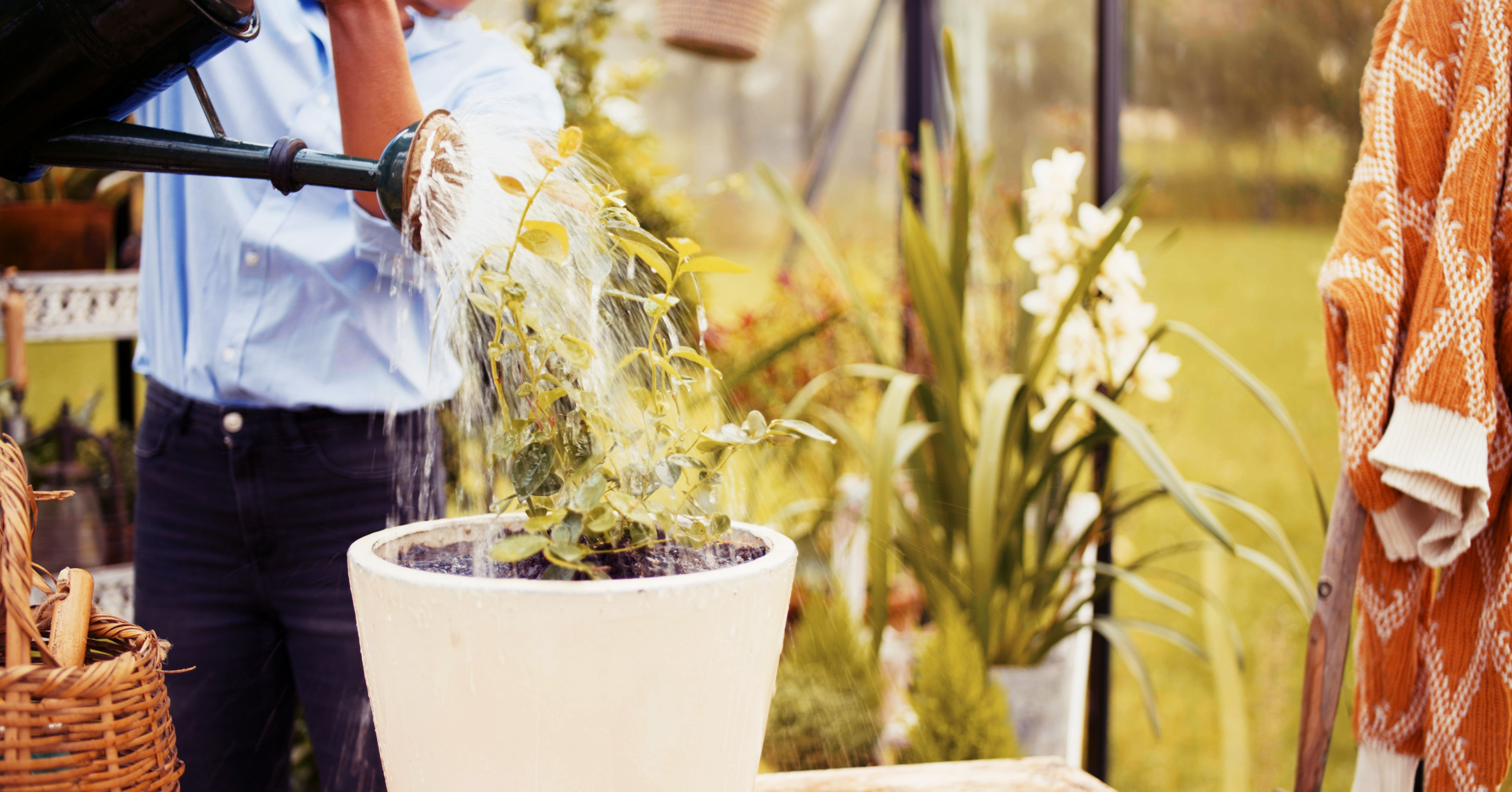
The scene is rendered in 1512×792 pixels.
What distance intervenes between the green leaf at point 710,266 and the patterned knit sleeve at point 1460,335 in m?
0.64

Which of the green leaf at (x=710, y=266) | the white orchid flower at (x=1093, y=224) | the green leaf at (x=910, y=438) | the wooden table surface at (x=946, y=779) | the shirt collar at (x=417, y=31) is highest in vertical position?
the shirt collar at (x=417, y=31)

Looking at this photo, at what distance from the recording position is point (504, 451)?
0.54 metres

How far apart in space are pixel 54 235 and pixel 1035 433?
1716 mm

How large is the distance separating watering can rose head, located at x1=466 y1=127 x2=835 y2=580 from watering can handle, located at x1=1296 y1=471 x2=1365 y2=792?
676 mm

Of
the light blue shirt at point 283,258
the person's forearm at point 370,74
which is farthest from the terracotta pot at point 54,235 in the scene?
the person's forearm at point 370,74

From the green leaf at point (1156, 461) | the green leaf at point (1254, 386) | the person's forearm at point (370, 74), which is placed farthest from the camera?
the green leaf at point (1254, 386)

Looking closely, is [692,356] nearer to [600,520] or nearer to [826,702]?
[600,520]

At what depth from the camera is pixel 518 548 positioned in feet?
1.59

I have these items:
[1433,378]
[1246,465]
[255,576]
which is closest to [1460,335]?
[1433,378]

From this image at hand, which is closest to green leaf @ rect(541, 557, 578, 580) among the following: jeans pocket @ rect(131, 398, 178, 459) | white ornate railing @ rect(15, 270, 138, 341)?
jeans pocket @ rect(131, 398, 178, 459)

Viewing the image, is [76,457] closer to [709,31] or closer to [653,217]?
[653,217]

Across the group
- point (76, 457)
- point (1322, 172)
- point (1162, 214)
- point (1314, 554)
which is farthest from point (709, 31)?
point (1314, 554)

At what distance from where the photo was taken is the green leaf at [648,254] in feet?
1.74

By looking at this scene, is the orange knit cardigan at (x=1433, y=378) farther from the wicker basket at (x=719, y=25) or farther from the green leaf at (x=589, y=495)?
the wicker basket at (x=719, y=25)
